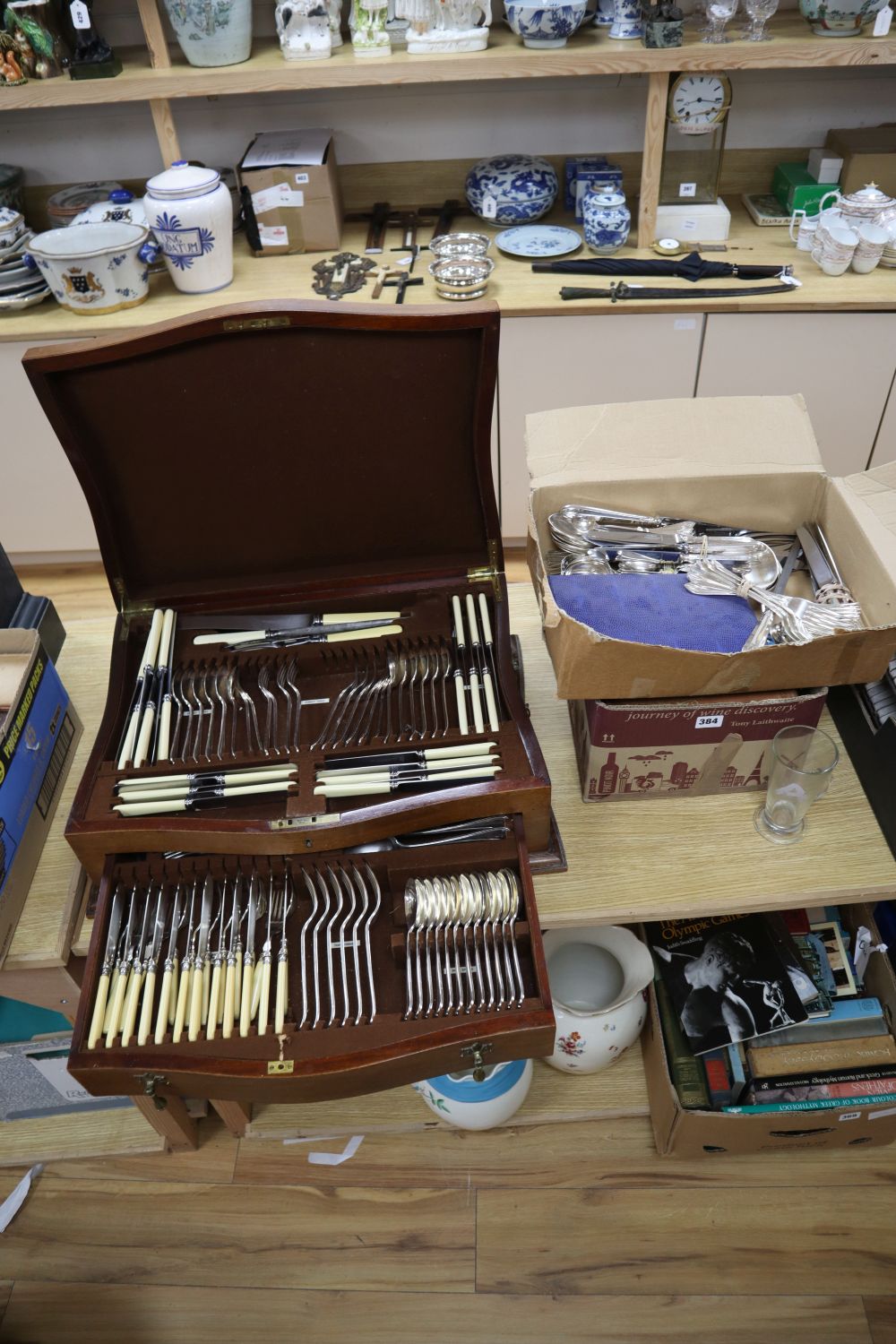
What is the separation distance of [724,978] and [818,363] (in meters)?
1.71

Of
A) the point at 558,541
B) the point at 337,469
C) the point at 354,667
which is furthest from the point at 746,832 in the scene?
the point at 337,469

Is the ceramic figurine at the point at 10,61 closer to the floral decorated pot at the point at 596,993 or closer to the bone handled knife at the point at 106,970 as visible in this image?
the bone handled knife at the point at 106,970

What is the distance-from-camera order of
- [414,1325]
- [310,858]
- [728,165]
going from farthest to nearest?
1. [728,165]
2. [414,1325]
3. [310,858]

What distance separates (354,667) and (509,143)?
220 centimetres

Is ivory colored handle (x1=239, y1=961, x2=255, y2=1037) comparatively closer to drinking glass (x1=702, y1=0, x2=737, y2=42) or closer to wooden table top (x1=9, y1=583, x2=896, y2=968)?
wooden table top (x1=9, y1=583, x2=896, y2=968)

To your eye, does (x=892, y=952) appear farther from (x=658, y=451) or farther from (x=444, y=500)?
(x=444, y=500)

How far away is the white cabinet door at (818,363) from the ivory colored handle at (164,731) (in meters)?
1.72

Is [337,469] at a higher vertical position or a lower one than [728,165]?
higher

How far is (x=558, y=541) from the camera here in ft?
4.34

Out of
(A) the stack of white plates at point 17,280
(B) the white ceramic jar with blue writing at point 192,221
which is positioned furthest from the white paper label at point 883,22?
(A) the stack of white plates at point 17,280

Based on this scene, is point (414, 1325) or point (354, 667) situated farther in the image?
point (414, 1325)

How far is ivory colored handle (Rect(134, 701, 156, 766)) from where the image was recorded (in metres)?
1.16

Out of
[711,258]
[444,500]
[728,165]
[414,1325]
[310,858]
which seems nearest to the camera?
[310,858]

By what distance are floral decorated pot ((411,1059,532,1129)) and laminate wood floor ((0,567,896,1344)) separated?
9 centimetres
